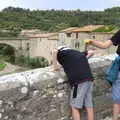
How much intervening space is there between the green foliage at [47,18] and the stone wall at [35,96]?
76958mm

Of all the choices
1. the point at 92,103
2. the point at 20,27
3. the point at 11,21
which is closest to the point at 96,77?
the point at 92,103

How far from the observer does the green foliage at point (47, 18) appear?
286ft

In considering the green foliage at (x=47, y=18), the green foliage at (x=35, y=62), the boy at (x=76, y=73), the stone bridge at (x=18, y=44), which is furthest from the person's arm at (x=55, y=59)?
the green foliage at (x=47, y=18)

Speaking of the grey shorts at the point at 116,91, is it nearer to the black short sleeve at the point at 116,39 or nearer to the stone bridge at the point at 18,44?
the black short sleeve at the point at 116,39

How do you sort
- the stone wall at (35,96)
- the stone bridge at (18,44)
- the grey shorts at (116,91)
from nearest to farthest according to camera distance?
the stone wall at (35,96)
the grey shorts at (116,91)
the stone bridge at (18,44)

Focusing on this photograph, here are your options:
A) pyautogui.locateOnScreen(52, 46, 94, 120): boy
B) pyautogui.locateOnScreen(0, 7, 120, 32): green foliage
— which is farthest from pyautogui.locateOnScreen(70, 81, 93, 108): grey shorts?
pyautogui.locateOnScreen(0, 7, 120, 32): green foliage

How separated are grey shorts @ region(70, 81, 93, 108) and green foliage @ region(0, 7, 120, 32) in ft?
253

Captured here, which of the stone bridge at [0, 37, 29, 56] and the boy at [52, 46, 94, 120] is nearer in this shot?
the boy at [52, 46, 94, 120]

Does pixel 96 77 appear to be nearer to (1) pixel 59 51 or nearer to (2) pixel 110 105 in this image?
(2) pixel 110 105

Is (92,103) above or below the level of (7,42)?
above

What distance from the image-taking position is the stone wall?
3691 mm

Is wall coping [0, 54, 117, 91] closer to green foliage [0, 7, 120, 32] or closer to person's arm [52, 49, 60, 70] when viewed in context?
person's arm [52, 49, 60, 70]

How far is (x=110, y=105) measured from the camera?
4488 millimetres

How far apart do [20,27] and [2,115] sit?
9029 centimetres
